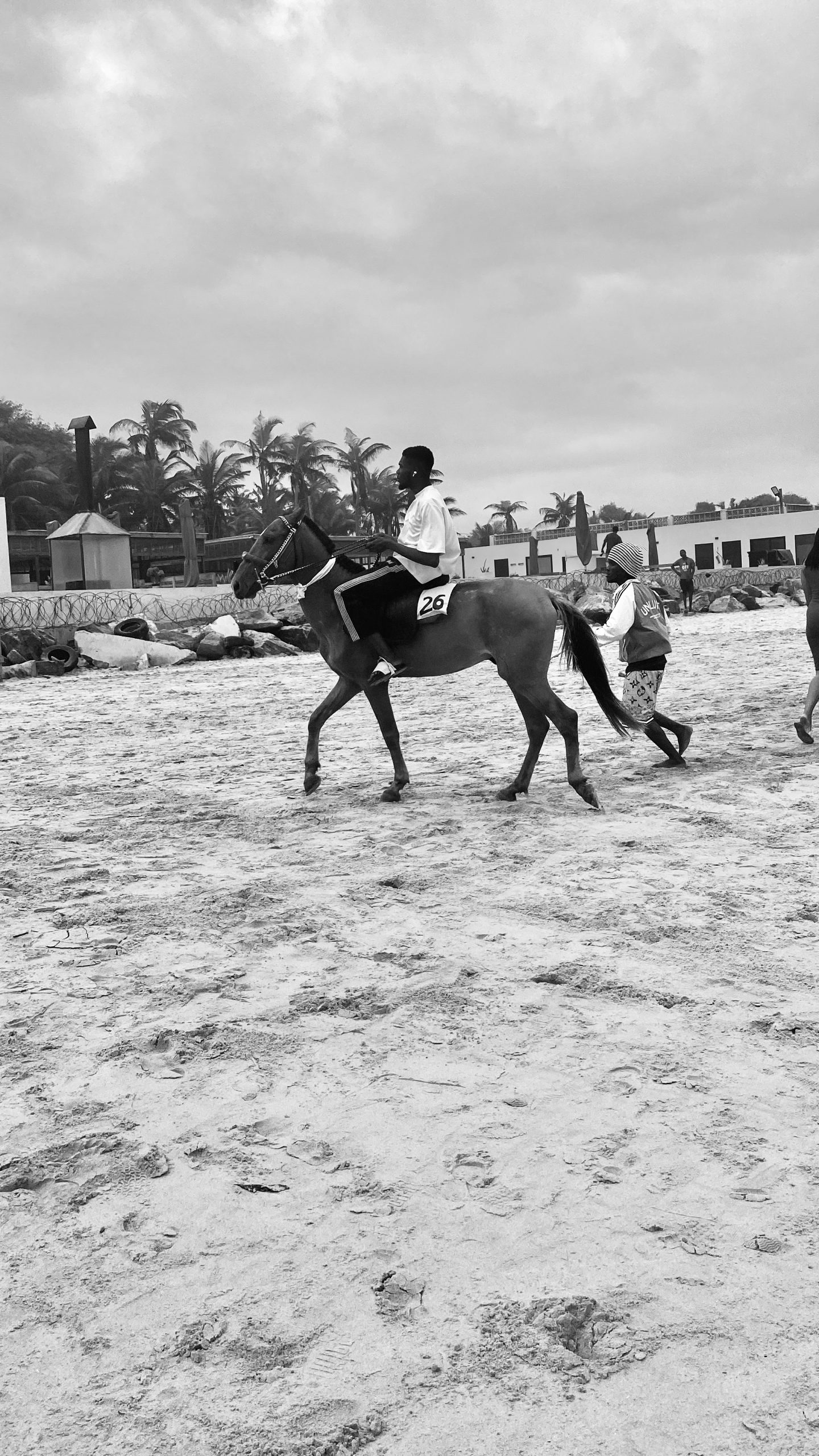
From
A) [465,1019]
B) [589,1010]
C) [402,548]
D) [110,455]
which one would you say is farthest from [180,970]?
[110,455]

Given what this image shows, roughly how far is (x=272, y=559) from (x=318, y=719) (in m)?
1.09

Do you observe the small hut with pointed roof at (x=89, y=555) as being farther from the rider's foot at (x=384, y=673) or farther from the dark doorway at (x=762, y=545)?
the dark doorway at (x=762, y=545)

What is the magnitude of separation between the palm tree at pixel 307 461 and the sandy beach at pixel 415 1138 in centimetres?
5189

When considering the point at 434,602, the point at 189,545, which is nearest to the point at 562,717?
the point at 434,602

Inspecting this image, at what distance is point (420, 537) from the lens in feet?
21.7

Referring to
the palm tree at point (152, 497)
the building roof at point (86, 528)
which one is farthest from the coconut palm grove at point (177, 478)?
the building roof at point (86, 528)

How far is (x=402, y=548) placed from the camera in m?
6.51

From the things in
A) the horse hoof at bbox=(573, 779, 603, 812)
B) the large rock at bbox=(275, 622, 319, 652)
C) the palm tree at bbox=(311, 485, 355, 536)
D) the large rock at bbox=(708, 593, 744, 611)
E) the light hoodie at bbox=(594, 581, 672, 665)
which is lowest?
the horse hoof at bbox=(573, 779, 603, 812)

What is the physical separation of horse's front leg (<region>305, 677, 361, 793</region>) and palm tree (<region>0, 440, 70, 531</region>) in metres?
41.8

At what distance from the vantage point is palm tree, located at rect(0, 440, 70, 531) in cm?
4572

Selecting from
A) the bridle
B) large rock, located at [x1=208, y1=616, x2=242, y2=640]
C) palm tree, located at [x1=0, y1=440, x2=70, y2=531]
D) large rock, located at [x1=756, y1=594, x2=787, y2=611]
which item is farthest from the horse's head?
palm tree, located at [x1=0, y1=440, x2=70, y2=531]

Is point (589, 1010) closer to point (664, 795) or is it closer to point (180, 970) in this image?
point (180, 970)

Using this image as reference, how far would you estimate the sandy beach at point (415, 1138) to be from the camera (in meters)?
1.84

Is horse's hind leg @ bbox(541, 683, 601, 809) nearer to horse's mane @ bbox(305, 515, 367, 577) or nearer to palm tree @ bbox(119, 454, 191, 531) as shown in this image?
horse's mane @ bbox(305, 515, 367, 577)
